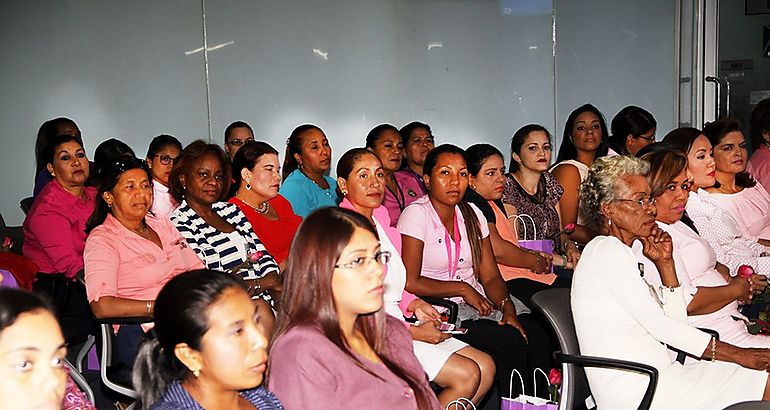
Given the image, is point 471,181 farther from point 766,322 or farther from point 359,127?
point 359,127

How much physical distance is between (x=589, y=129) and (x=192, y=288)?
4.60 metres

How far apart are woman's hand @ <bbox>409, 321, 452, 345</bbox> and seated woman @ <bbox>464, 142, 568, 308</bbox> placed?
984mm

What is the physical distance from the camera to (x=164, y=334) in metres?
2.21

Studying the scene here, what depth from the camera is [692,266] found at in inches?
160

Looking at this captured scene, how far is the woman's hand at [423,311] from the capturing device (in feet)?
13.4

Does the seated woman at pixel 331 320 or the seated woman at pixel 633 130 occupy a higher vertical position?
the seated woman at pixel 633 130

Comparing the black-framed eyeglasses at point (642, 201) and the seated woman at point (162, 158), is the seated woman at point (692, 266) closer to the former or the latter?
the black-framed eyeglasses at point (642, 201)

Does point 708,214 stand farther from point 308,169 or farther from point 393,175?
point 308,169

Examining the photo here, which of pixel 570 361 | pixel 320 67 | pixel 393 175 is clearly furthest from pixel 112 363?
pixel 320 67

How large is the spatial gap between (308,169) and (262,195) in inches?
35.2

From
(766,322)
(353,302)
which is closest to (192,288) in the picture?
(353,302)

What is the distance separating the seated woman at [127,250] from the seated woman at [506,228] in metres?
1.63

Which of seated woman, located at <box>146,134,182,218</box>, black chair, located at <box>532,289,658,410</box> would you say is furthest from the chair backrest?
seated woman, located at <box>146,134,182,218</box>

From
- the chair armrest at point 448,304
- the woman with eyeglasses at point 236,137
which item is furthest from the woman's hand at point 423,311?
the woman with eyeglasses at point 236,137
